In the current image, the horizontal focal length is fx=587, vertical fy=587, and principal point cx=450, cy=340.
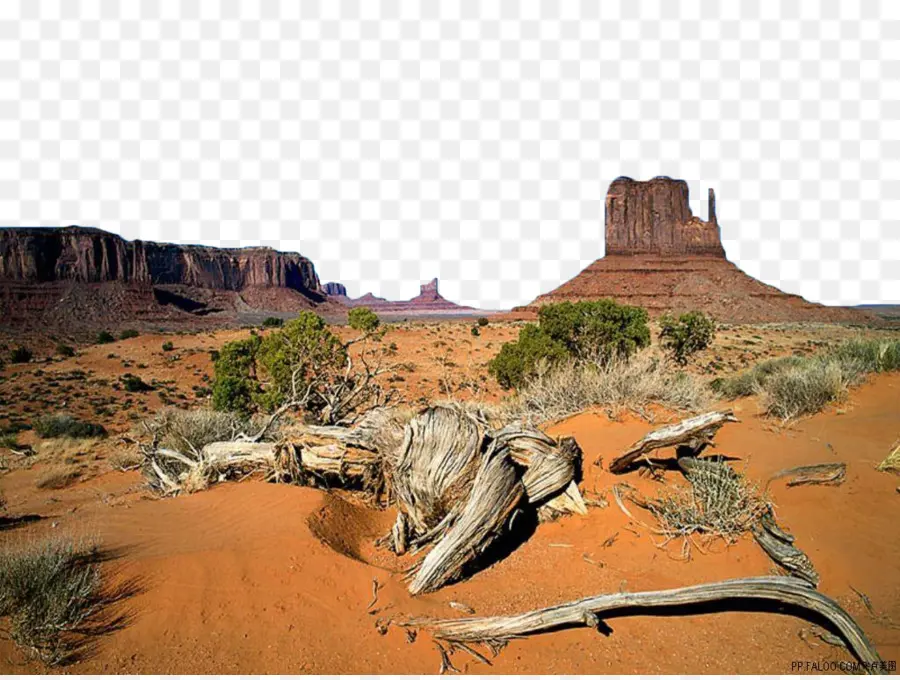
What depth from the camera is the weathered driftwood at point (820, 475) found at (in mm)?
6324

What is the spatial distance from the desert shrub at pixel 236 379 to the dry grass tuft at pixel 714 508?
14.5 meters

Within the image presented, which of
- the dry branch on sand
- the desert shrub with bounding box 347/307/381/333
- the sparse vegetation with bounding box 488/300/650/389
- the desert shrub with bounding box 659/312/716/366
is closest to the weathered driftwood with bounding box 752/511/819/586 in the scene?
the dry branch on sand

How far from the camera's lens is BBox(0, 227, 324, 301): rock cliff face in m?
99.7

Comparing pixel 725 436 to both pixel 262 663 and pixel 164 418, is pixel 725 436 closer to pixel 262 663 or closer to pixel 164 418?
pixel 262 663

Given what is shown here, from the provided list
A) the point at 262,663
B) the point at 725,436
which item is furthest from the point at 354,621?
the point at 725,436

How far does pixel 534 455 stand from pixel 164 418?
8.35 m

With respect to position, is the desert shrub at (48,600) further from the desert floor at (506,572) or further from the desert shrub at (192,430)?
the desert shrub at (192,430)

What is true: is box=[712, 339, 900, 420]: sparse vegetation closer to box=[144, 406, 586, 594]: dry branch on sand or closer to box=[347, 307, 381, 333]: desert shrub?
box=[144, 406, 586, 594]: dry branch on sand

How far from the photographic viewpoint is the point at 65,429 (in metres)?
20.8

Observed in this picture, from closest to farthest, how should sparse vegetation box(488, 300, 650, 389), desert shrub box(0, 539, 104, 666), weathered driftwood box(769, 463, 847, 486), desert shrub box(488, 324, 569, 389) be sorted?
desert shrub box(0, 539, 104, 666) → weathered driftwood box(769, 463, 847, 486) → desert shrub box(488, 324, 569, 389) → sparse vegetation box(488, 300, 650, 389)

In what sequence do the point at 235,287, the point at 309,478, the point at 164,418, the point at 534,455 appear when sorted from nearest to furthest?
the point at 534,455 → the point at 309,478 → the point at 164,418 → the point at 235,287

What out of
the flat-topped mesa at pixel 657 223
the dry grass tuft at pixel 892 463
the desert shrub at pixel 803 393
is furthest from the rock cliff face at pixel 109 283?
the dry grass tuft at pixel 892 463

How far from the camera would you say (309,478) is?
8.16 meters

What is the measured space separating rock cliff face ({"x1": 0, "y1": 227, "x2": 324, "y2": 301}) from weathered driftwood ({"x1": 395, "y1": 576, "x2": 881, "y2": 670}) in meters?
116
